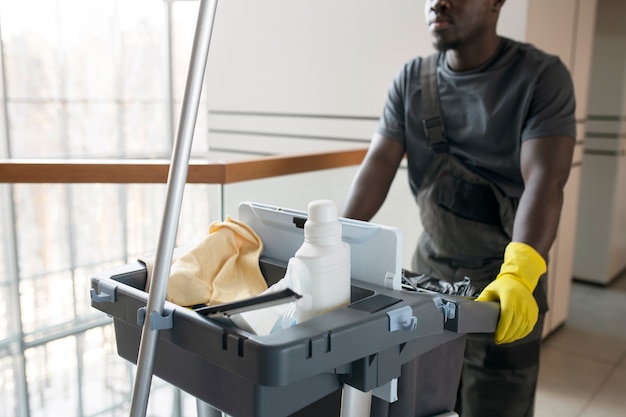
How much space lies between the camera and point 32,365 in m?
1.88

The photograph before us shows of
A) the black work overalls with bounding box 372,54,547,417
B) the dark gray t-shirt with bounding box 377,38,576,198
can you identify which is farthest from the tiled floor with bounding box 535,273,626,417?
the dark gray t-shirt with bounding box 377,38,576,198

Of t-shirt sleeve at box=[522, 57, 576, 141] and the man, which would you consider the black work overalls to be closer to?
the man

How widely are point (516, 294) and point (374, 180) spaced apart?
0.66 meters

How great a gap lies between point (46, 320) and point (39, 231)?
169 cm

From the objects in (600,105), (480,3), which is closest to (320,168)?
(480,3)

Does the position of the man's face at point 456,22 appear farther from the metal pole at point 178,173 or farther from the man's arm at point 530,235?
the metal pole at point 178,173

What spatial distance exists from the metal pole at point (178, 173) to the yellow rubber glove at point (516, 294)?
514 millimetres

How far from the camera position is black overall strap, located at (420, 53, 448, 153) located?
4.97 ft

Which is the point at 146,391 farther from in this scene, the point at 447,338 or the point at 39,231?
the point at 39,231

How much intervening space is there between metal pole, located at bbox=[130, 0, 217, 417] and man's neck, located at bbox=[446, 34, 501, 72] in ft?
3.34

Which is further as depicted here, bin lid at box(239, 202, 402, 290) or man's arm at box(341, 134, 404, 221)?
man's arm at box(341, 134, 404, 221)

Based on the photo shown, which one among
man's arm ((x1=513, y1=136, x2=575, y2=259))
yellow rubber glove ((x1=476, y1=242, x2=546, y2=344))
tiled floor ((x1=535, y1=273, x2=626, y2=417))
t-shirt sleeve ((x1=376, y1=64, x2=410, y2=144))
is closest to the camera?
yellow rubber glove ((x1=476, y1=242, x2=546, y2=344))

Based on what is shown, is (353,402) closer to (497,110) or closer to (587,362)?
(497,110)

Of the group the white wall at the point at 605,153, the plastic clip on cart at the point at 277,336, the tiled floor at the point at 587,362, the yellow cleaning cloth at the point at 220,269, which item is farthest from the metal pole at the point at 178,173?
the white wall at the point at 605,153
